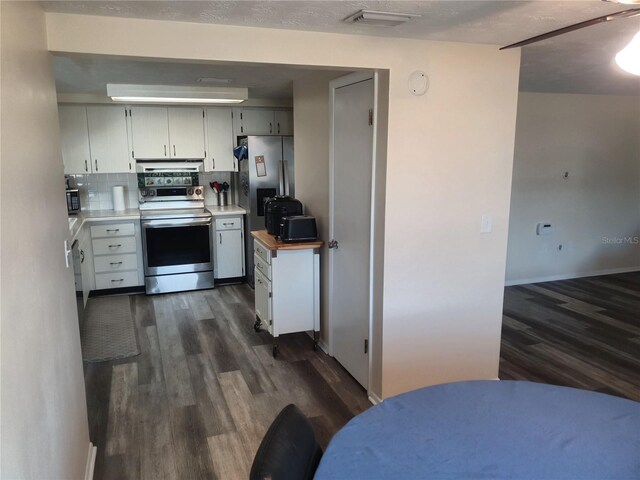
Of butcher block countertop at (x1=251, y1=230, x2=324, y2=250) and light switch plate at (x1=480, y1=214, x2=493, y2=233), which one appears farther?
butcher block countertop at (x1=251, y1=230, x2=324, y2=250)

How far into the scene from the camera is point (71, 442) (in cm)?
194

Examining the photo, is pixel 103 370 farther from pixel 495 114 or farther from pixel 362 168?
pixel 495 114

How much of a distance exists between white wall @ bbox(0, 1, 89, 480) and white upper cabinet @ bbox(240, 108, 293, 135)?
3.70m

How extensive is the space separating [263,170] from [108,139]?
173cm

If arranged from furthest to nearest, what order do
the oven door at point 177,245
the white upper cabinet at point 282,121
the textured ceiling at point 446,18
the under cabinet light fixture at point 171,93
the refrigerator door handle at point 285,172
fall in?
the white upper cabinet at point 282,121 < the refrigerator door handle at point 285,172 < the oven door at point 177,245 < the under cabinet light fixture at point 171,93 < the textured ceiling at point 446,18

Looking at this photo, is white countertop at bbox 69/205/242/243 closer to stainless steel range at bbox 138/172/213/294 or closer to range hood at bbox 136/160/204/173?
stainless steel range at bbox 138/172/213/294

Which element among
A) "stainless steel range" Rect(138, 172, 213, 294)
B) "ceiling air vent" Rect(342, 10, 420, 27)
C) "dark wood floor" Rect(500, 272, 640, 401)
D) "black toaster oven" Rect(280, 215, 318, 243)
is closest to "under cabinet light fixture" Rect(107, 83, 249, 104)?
"stainless steel range" Rect(138, 172, 213, 294)

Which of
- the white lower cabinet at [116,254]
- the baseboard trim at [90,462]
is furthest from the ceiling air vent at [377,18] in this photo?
the white lower cabinet at [116,254]

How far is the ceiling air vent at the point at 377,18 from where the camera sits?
7.02 ft

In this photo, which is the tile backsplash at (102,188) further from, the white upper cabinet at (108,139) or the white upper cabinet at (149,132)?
the white upper cabinet at (149,132)

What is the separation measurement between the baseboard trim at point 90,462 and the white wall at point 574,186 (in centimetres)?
467

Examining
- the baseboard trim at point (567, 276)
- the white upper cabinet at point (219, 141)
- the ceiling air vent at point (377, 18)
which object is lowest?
the baseboard trim at point (567, 276)

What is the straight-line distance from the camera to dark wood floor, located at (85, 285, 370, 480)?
8.55 ft

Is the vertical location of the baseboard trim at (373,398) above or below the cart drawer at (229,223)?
below
